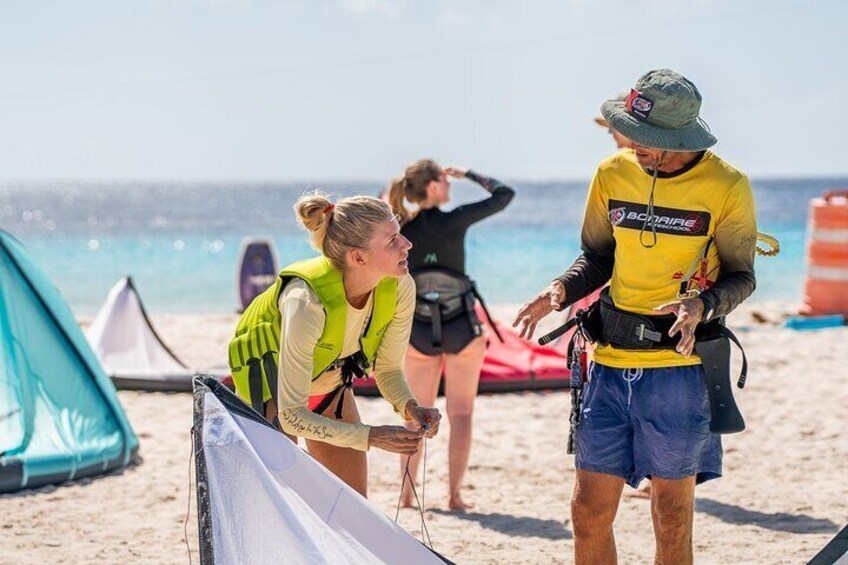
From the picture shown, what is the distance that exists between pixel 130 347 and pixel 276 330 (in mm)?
6300

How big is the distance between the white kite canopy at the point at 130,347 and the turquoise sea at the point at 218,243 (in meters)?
3.00

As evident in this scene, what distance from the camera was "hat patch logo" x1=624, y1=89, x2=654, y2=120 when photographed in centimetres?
388

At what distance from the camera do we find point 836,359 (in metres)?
10.1

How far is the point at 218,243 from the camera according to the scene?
44938mm

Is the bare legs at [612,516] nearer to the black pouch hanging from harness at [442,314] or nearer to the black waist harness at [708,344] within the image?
the black waist harness at [708,344]

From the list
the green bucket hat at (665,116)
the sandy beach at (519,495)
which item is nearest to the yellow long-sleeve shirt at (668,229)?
the green bucket hat at (665,116)

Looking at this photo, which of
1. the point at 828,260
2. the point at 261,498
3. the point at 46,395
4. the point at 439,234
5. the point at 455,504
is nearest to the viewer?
the point at 261,498

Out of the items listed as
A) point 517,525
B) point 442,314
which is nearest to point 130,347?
point 442,314

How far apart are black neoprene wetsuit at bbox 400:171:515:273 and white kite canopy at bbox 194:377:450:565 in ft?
8.19

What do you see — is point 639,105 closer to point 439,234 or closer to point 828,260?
point 439,234

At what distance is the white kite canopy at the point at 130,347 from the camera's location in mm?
9484

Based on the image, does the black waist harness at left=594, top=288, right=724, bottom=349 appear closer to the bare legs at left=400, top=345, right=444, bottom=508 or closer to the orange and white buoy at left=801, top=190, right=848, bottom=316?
the bare legs at left=400, top=345, right=444, bottom=508

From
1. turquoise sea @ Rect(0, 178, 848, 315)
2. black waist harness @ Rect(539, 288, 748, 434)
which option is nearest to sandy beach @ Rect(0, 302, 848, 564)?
black waist harness @ Rect(539, 288, 748, 434)

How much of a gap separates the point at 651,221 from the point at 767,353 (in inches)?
273
